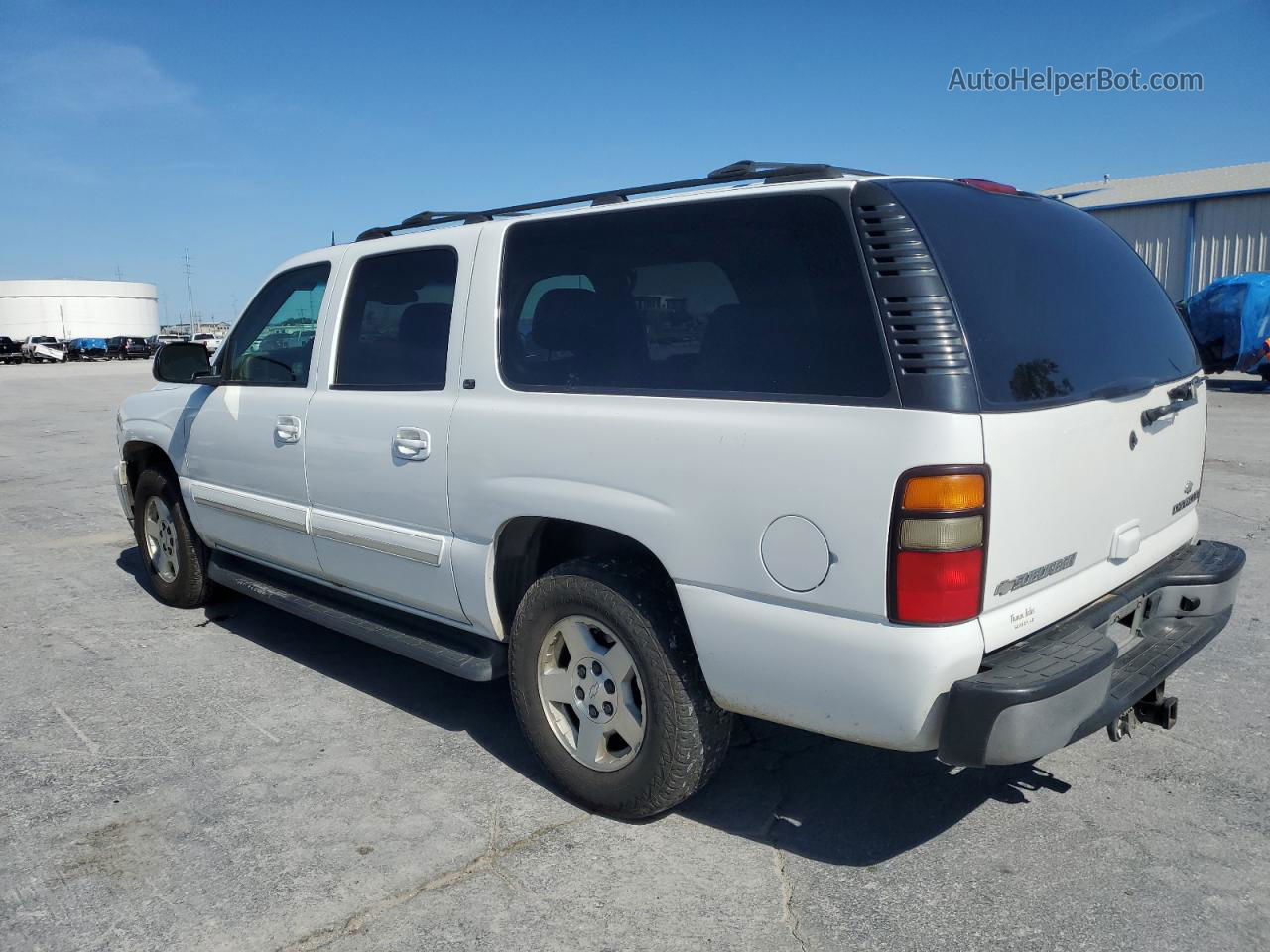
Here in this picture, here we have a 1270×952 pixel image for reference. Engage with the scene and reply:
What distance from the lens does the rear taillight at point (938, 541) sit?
2.50 meters

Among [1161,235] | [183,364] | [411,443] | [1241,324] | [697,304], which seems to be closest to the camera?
[697,304]

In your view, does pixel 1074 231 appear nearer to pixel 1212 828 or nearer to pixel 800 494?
pixel 800 494

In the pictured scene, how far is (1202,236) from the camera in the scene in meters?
28.6

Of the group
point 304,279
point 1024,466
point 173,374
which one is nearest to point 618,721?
point 1024,466

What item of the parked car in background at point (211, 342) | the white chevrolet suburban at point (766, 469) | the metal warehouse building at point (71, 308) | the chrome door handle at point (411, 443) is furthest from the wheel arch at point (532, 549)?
the metal warehouse building at point (71, 308)

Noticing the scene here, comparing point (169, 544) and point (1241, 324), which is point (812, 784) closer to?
Result: point (169, 544)

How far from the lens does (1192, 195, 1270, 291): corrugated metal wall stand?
27.3 meters

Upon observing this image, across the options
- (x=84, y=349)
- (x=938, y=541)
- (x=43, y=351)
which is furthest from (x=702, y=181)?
(x=84, y=349)

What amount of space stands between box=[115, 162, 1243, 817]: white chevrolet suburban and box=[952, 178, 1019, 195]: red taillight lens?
0.05ft

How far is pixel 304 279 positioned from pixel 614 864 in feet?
9.92

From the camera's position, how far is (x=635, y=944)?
2686 millimetres

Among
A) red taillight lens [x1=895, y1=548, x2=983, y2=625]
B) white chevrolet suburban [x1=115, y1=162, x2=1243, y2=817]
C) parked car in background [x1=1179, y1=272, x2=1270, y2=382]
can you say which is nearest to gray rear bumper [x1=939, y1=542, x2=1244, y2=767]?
white chevrolet suburban [x1=115, y1=162, x2=1243, y2=817]

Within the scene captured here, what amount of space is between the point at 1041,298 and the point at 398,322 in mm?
2437

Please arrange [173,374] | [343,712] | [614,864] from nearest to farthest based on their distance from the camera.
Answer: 1. [614,864]
2. [343,712]
3. [173,374]
